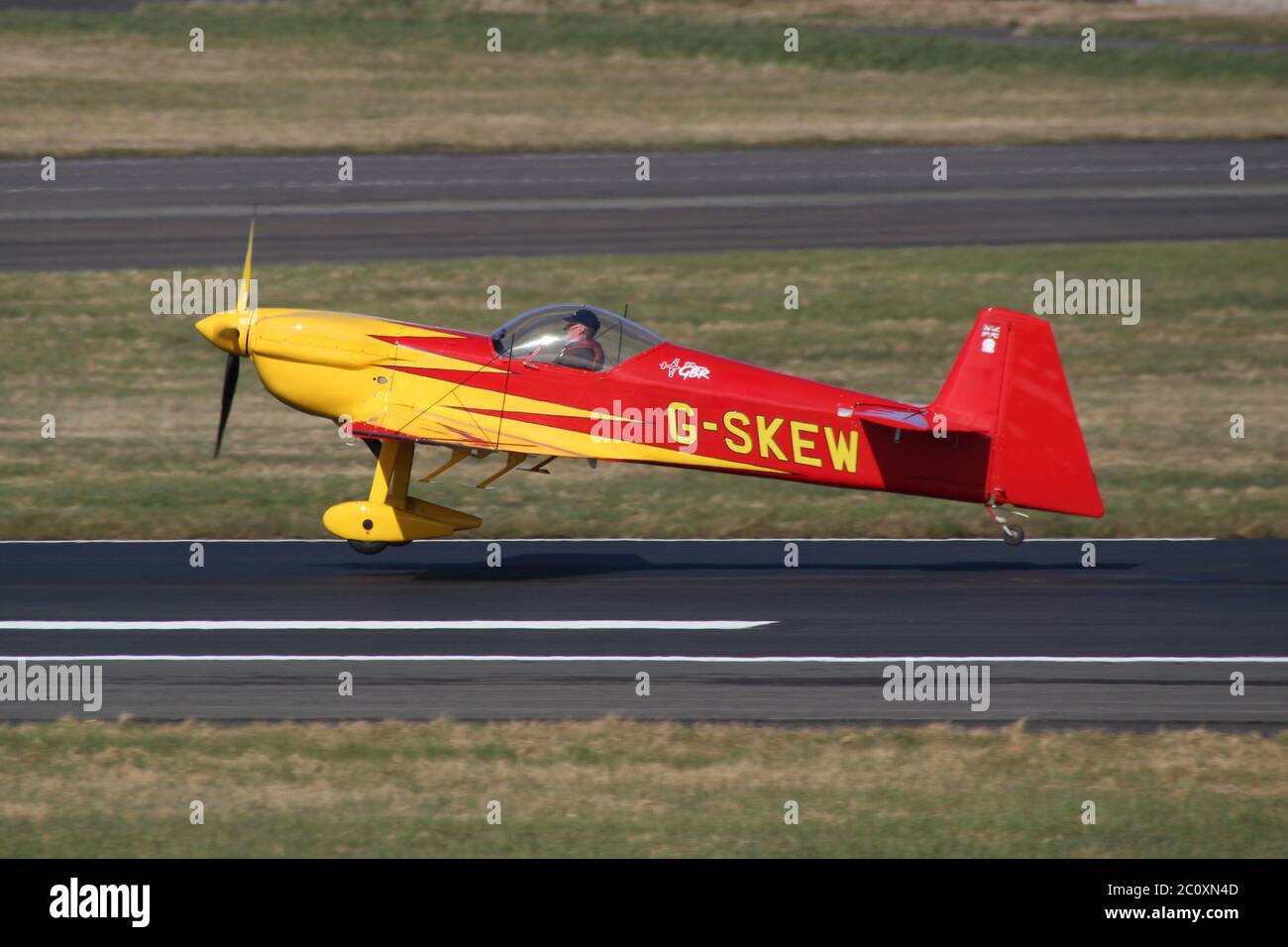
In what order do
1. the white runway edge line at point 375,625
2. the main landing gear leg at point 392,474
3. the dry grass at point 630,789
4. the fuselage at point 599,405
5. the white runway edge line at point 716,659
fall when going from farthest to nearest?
the main landing gear leg at point 392,474
the fuselage at point 599,405
the white runway edge line at point 375,625
the white runway edge line at point 716,659
the dry grass at point 630,789

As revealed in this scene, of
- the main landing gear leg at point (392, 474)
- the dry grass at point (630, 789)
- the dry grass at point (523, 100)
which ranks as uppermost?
the dry grass at point (523, 100)

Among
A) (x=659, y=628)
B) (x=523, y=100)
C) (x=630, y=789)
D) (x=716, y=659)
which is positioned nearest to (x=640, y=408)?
(x=659, y=628)

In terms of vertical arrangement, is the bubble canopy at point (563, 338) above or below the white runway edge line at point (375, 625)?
above

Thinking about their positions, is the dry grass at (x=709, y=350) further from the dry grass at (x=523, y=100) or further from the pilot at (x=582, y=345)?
the dry grass at (x=523, y=100)

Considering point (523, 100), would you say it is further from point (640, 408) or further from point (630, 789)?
point (630, 789)

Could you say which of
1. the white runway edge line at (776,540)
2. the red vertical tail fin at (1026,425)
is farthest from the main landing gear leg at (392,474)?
the red vertical tail fin at (1026,425)

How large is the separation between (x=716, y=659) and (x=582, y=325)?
3.75 meters

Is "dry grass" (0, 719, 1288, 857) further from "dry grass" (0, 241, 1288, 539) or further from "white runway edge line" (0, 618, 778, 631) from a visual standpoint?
"dry grass" (0, 241, 1288, 539)

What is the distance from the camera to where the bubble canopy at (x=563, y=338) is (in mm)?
15844

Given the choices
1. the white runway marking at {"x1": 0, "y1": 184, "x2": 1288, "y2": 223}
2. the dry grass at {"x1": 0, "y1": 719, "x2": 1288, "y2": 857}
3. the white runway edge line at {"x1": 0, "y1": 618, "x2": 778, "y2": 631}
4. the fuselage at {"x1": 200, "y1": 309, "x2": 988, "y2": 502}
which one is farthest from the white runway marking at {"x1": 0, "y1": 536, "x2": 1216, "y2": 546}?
the white runway marking at {"x1": 0, "y1": 184, "x2": 1288, "y2": 223}

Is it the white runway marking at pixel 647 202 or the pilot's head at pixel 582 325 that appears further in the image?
the white runway marking at pixel 647 202

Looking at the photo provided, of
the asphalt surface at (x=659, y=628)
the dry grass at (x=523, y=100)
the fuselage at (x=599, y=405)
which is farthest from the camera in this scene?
the dry grass at (x=523, y=100)

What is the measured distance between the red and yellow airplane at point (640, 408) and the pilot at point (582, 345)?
1 centimetres
